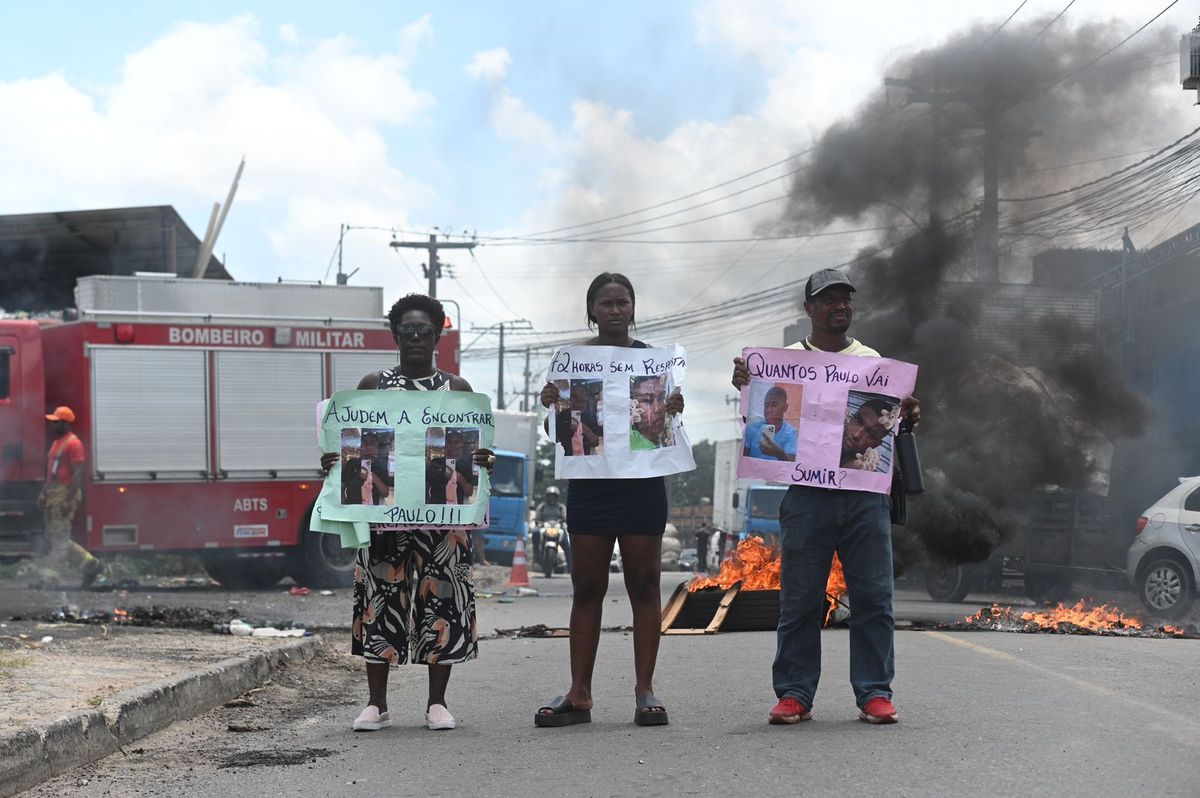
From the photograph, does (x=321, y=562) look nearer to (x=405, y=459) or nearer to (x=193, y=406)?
(x=193, y=406)

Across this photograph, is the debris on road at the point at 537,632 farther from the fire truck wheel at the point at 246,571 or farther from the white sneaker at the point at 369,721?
the fire truck wheel at the point at 246,571

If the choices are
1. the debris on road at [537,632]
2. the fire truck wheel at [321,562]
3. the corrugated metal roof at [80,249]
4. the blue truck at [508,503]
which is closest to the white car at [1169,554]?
the debris on road at [537,632]

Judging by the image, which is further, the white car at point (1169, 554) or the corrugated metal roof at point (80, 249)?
the corrugated metal roof at point (80, 249)

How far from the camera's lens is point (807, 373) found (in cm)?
593

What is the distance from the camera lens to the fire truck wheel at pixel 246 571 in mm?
18000

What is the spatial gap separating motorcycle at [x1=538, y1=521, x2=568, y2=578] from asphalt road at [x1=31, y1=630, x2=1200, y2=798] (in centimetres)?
2060

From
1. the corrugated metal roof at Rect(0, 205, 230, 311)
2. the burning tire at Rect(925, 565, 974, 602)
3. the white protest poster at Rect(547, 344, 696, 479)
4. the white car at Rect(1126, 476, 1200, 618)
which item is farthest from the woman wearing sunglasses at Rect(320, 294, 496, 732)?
the corrugated metal roof at Rect(0, 205, 230, 311)

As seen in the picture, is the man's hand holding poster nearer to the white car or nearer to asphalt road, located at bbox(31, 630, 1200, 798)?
asphalt road, located at bbox(31, 630, 1200, 798)

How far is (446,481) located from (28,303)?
19996 millimetres

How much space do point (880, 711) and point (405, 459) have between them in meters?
2.20

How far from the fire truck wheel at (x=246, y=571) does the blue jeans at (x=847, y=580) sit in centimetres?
1280

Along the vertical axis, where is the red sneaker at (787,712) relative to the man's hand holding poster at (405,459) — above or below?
below

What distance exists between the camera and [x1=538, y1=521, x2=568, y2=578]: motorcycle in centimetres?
2869

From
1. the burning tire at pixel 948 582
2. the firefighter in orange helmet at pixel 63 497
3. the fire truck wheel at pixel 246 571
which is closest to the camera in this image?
the firefighter in orange helmet at pixel 63 497
